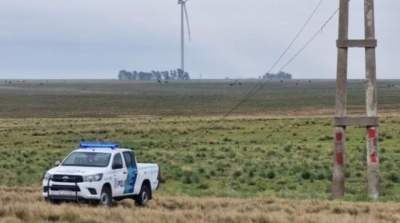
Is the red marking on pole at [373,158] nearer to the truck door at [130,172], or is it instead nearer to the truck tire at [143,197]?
the truck tire at [143,197]

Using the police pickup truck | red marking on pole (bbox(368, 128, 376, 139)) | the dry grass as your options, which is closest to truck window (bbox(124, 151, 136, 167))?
the police pickup truck

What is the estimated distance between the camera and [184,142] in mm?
54312

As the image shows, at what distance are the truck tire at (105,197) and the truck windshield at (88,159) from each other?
677mm

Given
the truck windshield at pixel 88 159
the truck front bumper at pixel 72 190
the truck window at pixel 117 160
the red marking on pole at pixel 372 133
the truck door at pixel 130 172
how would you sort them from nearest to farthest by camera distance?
the truck front bumper at pixel 72 190 < the truck windshield at pixel 88 159 < the truck window at pixel 117 160 < the truck door at pixel 130 172 < the red marking on pole at pixel 372 133

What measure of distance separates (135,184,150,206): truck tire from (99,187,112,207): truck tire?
1378 mm

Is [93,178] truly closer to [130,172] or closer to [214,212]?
[130,172]

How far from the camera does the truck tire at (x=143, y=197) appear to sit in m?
22.7

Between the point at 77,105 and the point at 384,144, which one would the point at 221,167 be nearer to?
the point at 384,144

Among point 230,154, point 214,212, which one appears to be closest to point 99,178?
point 214,212

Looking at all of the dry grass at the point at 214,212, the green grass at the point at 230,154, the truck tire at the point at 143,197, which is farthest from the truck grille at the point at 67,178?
the green grass at the point at 230,154

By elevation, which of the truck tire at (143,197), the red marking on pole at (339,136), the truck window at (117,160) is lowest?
the truck tire at (143,197)

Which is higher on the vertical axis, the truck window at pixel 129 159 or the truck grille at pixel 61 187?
the truck window at pixel 129 159

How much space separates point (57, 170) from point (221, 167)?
53.5ft

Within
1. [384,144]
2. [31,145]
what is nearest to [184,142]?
[31,145]
